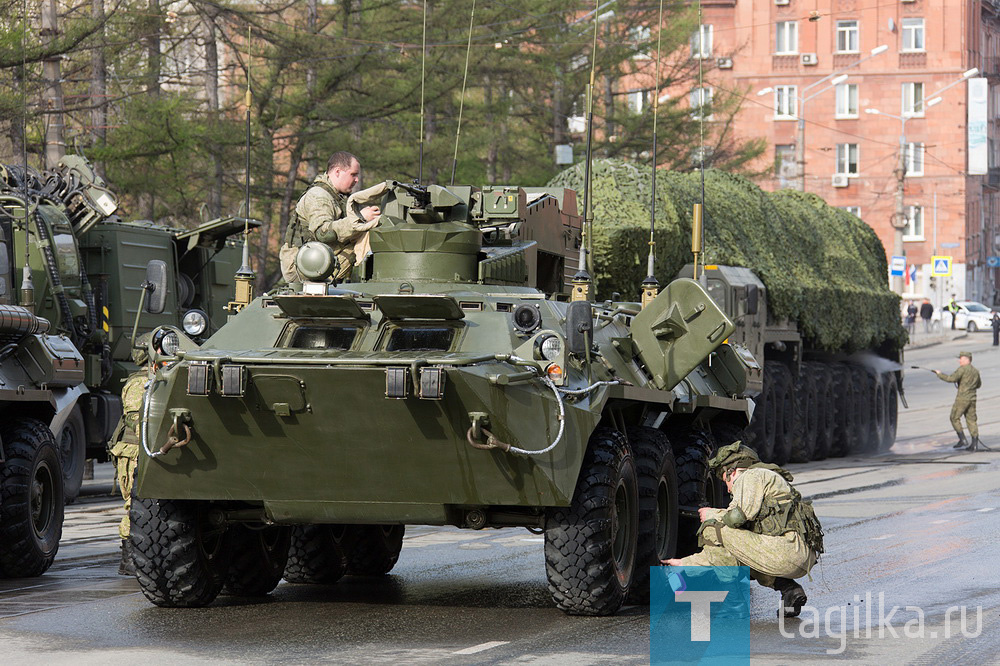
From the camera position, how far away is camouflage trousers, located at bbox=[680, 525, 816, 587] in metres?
9.75

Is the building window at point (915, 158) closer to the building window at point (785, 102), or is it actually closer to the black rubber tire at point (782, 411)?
the building window at point (785, 102)

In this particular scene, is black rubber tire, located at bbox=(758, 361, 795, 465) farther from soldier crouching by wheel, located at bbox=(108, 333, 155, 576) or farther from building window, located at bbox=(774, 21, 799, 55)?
building window, located at bbox=(774, 21, 799, 55)

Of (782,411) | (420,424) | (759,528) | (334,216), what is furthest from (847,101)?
(420,424)

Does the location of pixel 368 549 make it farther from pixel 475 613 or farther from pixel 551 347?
pixel 551 347

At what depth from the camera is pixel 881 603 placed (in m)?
10.7

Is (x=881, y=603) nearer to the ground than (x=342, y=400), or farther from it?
nearer to the ground

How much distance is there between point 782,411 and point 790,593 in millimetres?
16785

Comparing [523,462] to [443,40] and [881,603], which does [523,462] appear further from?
[443,40]

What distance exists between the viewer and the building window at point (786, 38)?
71312 millimetres

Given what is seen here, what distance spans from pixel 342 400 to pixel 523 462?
1.04 meters

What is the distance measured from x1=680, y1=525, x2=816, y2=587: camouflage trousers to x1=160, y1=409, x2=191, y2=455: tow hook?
2852mm

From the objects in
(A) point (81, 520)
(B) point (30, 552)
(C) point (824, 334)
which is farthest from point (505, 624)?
(C) point (824, 334)

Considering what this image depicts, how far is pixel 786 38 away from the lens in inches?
2810

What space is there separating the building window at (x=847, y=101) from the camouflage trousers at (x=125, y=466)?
6302 cm
